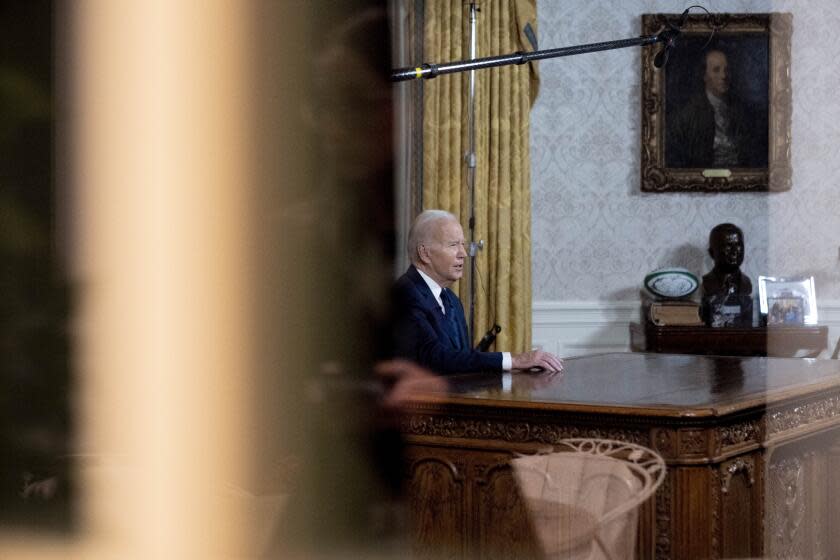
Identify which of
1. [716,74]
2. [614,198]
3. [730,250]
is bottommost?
[730,250]

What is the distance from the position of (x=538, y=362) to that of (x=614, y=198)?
2296mm

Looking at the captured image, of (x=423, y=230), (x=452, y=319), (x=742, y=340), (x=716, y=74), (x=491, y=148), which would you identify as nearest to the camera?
(x=452, y=319)

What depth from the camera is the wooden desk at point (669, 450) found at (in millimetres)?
2141

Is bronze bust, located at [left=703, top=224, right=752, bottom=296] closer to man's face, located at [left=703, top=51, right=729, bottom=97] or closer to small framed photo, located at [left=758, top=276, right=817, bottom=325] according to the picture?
small framed photo, located at [left=758, top=276, right=817, bottom=325]

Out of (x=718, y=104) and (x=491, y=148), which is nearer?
(x=491, y=148)

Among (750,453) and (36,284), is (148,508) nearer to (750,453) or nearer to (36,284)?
(36,284)

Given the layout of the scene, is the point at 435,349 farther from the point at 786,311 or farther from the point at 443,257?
the point at 786,311

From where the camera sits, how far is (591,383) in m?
2.64

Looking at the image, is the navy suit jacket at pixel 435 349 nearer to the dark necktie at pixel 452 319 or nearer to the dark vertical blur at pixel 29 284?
the dark necktie at pixel 452 319

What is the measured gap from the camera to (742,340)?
447 centimetres

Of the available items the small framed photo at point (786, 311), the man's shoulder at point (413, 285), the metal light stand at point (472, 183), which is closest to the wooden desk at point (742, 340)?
the small framed photo at point (786, 311)

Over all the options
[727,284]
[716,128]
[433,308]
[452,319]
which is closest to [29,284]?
[433,308]

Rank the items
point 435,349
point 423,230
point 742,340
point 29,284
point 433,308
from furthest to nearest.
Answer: point 742,340 → point 423,230 → point 433,308 → point 435,349 → point 29,284

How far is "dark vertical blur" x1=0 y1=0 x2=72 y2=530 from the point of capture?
0.26 metres
